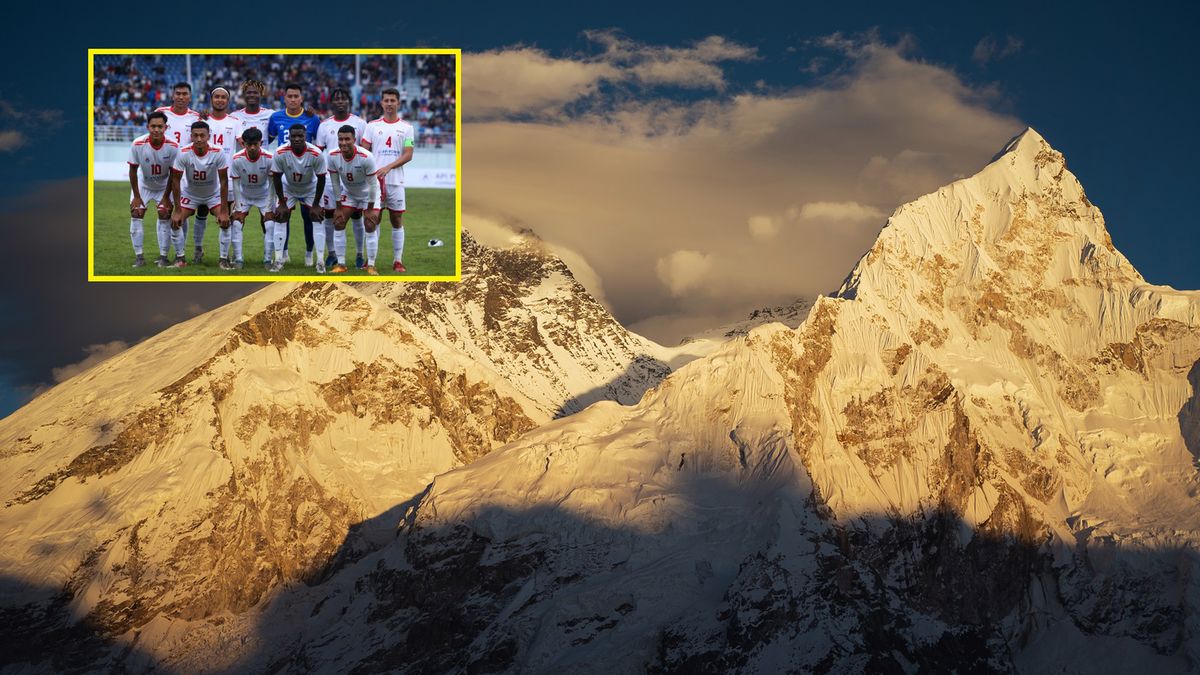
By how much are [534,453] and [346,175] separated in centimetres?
5595

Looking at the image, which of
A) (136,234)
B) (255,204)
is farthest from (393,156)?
(136,234)

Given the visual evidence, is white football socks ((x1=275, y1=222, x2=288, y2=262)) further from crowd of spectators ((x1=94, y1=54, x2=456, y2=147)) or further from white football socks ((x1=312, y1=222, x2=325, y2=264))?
crowd of spectators ((x1=94, y1=54, x2=456, y2=147))

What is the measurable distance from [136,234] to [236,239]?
276 inches

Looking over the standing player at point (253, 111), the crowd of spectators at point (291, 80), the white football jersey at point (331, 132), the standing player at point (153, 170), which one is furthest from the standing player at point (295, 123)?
the standing player at point (153, 170)

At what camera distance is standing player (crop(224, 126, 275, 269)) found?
138m

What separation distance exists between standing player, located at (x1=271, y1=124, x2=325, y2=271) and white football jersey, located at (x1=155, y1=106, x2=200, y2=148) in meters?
6.60

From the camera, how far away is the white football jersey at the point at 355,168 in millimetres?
139625

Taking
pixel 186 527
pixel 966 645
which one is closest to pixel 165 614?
pixel 186 527

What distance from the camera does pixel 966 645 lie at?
166m

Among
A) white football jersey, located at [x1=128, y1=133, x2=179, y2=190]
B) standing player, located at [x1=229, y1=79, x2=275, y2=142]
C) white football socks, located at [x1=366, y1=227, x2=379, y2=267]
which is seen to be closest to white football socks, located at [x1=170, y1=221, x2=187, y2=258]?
white football jersey, located at [x1=128, y1=133, x2=179, y2=190]

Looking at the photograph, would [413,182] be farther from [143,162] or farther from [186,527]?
[186,527]

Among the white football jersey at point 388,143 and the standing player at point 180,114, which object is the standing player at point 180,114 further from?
the white football jersey at point 388,143

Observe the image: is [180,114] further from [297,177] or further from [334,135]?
[334,135]

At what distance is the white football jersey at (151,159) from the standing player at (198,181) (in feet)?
2.08
